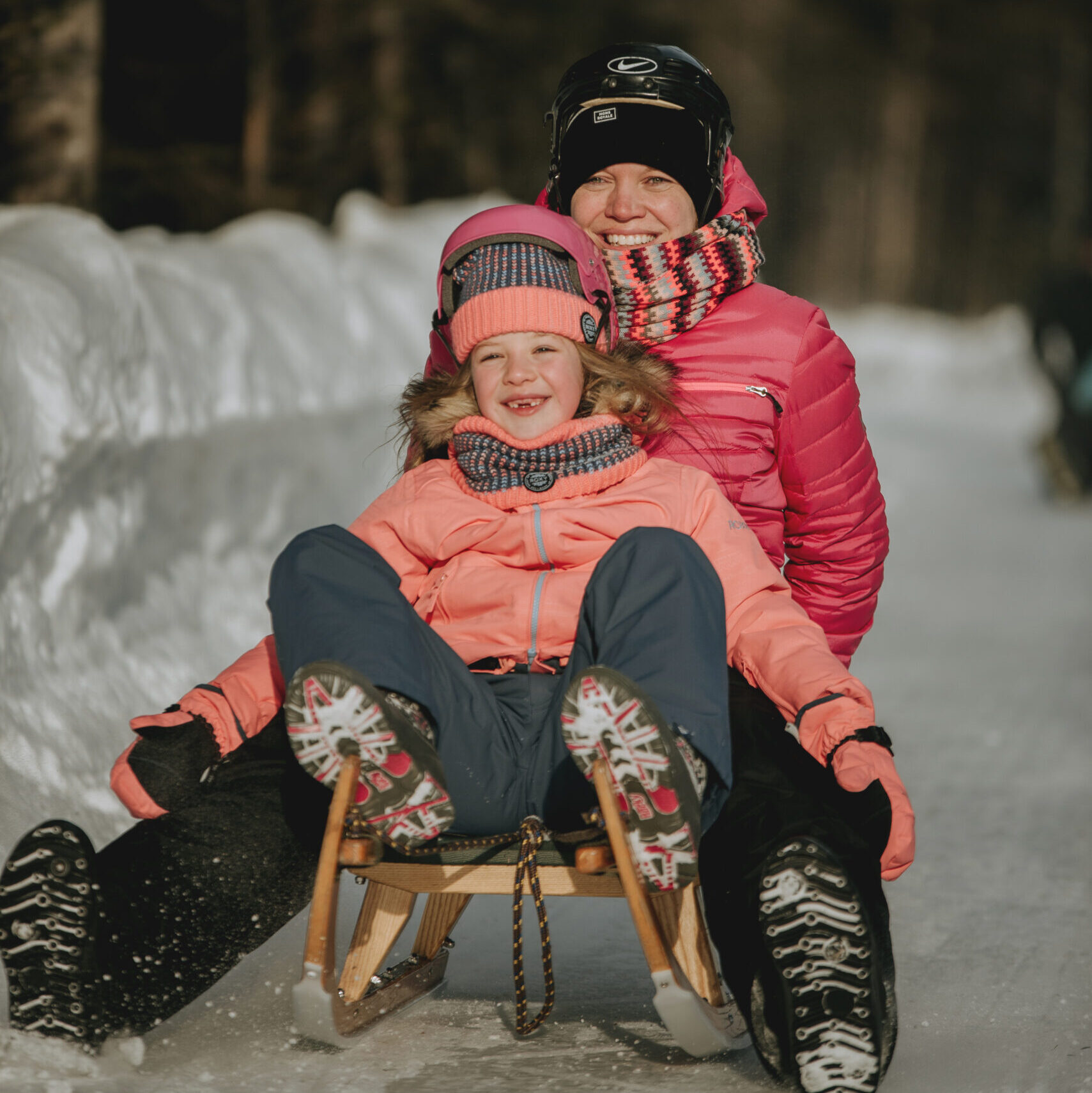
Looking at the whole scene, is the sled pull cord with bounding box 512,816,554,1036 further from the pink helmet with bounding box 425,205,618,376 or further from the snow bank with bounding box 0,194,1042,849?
the snow bank with bounding box 0,194,1042,849

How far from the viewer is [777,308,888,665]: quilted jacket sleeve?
9.22 ft

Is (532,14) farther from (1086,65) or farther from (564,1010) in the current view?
(1086,65)

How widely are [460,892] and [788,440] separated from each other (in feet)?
3.66

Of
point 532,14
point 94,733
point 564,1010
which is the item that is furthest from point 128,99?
point 532,14

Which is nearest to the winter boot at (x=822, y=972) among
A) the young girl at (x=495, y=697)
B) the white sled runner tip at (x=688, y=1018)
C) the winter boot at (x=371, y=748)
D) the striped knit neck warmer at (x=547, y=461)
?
the young girl at (x=495, y=697)

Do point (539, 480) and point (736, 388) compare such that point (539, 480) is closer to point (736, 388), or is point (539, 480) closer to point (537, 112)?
point (736, 388)

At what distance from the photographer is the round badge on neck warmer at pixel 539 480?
93.2 inches

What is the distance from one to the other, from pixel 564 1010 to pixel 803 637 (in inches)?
30.6

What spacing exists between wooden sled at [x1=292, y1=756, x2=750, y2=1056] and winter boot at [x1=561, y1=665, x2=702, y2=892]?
0.02 meters

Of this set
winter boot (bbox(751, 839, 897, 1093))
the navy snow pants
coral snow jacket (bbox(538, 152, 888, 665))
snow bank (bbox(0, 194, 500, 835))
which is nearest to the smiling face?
coral snow jacket (bbox(538, 152, 888, 665))

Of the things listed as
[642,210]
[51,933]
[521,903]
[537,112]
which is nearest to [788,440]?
[642,210]

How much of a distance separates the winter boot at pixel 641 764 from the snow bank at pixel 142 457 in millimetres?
1433

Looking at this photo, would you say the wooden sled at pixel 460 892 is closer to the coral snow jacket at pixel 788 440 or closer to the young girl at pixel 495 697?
the young girl at pixel 495 697

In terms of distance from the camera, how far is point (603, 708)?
6.06 ft
